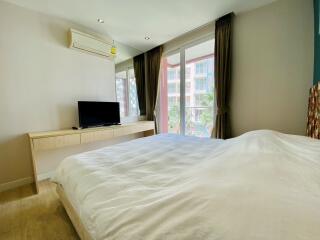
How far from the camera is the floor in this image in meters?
1.34

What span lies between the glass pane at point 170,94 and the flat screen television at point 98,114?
4.46 ft

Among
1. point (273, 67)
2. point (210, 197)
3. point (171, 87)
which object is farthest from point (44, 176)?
point (273, 67)

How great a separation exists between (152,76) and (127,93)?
0.80 metres

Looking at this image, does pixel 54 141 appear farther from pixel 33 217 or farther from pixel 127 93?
pixel 127 93

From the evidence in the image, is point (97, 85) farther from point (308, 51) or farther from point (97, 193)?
point (308, 51)

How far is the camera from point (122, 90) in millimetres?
3711

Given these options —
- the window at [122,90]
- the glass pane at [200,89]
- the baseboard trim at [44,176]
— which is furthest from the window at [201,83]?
the baseboard trim at [44,176]

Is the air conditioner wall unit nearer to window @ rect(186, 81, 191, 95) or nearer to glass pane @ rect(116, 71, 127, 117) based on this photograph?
glass pane @ rect(116, 71, 127, 117)

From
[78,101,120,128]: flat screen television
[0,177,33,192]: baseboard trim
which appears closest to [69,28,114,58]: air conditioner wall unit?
[78,101,120,128]: flat screen television

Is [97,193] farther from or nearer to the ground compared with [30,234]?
farther from the ground

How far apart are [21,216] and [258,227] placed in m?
2.18

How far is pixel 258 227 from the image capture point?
1.54ft

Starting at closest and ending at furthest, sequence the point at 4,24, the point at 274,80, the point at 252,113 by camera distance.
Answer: the point at 4,24, the point at 274,80, the point at 252,113

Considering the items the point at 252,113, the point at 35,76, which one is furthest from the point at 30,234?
the point at 252,113
